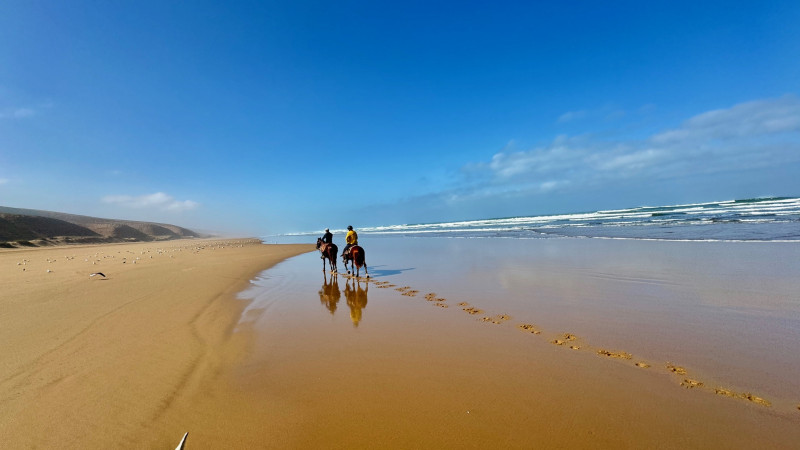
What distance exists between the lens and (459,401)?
11.2 feet

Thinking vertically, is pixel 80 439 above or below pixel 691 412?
above

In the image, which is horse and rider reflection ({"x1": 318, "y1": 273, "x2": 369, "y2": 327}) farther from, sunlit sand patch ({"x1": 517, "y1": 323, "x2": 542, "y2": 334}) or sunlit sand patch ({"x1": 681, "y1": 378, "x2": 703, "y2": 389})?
sunlit sand patch ({"x1": 681, "y1": 378, "x2": 703, "y2": 389})

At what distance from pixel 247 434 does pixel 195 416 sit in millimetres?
739

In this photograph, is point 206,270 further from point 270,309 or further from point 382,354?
point 382,354

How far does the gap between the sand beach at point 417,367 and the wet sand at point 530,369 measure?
0.08 ft

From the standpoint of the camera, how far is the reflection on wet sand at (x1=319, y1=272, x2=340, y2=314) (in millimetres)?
8077

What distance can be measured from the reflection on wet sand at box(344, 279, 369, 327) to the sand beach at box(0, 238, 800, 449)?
0.08m

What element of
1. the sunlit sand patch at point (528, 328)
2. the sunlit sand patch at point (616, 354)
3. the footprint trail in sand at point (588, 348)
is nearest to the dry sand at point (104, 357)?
the footprint trail in sand at point (588, 348)

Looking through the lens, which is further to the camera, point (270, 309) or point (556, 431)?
point (270, 309)

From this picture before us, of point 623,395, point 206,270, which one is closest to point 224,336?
A: point 623,395

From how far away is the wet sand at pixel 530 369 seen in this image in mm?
2920

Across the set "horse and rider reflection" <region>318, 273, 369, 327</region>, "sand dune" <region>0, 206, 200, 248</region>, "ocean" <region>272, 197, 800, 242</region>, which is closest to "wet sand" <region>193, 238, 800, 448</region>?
"horse and rider reflection" <region>318, 273, 369, 327</region>

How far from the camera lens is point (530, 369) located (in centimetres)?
412

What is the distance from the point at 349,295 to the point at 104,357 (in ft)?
17.8
